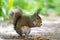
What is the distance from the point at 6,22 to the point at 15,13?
0.99 meters

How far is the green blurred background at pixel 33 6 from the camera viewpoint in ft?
9.22

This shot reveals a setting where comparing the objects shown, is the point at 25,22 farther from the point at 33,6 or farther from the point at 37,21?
the point at 33,6

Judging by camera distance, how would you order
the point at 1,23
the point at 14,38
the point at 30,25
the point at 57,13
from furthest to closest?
1. the point at 57,13
2. the point at 1,23
3. the point at 14,38
4. the point at 30,25

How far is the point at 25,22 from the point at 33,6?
5.66 feet

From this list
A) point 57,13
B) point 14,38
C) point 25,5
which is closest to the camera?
point 14,38

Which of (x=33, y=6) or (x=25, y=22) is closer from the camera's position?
(x=25, y=22)

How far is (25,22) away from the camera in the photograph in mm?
1616

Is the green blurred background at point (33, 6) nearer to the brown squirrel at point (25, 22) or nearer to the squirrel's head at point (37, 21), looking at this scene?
the brown squirrel at point (25, 22)

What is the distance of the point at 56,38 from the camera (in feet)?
5.40

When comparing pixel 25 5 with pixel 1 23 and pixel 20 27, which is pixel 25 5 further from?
pixel 20 27

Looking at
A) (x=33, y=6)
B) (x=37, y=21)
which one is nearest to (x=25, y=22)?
(x=37, y=21)

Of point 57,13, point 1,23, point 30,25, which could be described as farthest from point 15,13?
point 57,13

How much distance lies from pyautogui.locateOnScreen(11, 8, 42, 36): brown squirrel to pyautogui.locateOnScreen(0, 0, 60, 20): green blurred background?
43.1 inches

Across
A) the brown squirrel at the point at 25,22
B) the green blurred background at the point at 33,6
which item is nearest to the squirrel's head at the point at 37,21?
the brown squirrel at the point at 25,22
